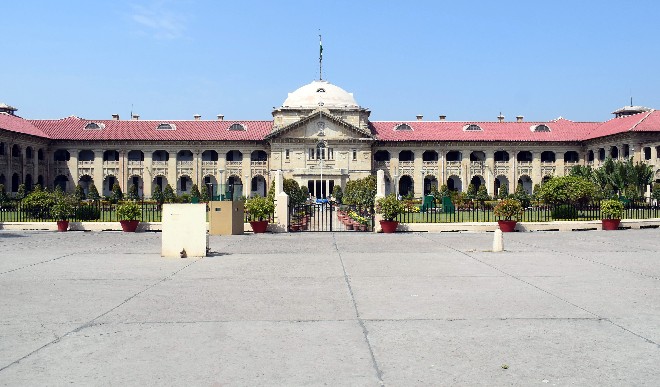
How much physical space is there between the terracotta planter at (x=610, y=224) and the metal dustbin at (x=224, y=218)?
49.8 ft

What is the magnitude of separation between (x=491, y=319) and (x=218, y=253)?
9760 mm

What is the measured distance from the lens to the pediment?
202ft

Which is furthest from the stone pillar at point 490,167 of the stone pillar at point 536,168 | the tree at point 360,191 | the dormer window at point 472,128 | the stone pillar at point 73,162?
the stone pillar at point 73,162

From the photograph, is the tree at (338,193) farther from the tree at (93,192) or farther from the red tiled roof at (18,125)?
the red tiled roof at (18,125)

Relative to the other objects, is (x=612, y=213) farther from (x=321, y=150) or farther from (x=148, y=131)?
(x=148, y=131)

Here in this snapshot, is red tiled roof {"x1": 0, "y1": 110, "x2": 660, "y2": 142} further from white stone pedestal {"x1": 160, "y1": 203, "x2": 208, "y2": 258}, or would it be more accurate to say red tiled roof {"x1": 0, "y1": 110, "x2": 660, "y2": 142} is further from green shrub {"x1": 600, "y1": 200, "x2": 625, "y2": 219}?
white stone pedestal {"x1": 160, "y1": 203, "x2": 208, "y2": 258}

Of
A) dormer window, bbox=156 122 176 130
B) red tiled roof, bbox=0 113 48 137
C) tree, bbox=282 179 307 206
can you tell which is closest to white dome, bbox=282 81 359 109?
dormer window, bbox=156 122 176 130

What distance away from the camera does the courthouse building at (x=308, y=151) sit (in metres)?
61.5

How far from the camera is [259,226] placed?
2430 centimetres

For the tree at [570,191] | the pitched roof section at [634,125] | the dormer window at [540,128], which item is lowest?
the tree at [570,191]

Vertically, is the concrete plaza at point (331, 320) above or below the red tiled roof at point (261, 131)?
below

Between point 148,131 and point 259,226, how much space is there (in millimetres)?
42093

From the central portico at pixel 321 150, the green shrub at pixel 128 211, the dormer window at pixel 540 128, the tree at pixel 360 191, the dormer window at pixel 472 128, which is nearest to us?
the green shrub at pixel 128 211

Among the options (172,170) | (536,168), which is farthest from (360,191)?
(536,168)
